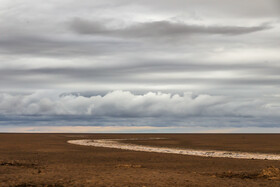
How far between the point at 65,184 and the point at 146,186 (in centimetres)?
510

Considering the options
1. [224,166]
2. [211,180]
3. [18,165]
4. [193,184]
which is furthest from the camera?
[224,166]

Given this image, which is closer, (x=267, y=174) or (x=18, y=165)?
(x=267, y=174)

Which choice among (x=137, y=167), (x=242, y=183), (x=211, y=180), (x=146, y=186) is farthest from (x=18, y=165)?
(x=242, y=183)

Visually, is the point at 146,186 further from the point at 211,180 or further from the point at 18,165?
the point at 18,165

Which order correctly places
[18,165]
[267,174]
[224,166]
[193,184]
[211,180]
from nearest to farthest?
1. [193,184]
2. [211,180]
3. [267,174]
4. [18,165]
5. [224,166]

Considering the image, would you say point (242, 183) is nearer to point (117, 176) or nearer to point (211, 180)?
point (211, 180)

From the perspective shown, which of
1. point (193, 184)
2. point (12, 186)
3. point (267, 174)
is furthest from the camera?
point (267, 174)

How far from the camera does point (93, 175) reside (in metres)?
27.3

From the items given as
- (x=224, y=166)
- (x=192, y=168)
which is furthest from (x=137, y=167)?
(x=224, y=166)

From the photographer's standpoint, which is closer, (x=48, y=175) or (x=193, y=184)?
(x=193, y=184)

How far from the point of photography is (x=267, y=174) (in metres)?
28.1

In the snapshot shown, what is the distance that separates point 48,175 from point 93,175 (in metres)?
3.26

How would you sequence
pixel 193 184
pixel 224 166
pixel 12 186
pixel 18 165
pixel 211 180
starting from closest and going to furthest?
pixel 12 186
pixel 193 184
pixel 211 180
pixel 18 165
pixel 224 166

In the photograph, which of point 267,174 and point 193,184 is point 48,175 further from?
point 267,174
